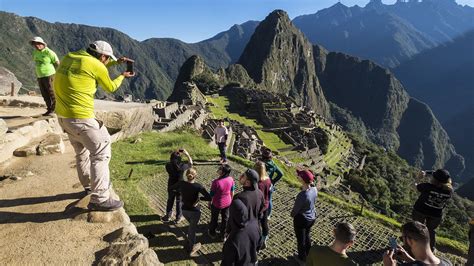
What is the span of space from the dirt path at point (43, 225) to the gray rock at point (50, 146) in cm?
111

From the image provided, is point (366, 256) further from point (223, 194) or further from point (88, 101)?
point (88, 101)

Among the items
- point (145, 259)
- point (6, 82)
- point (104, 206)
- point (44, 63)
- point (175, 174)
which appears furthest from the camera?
point (6, 82)

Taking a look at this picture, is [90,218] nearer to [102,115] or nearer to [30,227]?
[30,227]

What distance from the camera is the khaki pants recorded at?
4.77m

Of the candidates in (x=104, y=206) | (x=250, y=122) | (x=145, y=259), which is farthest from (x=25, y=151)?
(x=250, y=122)

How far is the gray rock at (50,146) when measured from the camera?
8055 mm

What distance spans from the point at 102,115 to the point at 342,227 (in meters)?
10.2

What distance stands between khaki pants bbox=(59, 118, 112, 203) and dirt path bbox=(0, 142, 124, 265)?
0.57 metres

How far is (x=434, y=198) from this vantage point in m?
6.23

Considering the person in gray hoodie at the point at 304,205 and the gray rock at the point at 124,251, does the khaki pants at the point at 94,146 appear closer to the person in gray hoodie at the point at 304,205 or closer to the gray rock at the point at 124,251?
the gray rock at the point at 124,251

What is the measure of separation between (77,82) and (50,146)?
4.50 m

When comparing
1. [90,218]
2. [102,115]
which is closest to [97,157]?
[90,218]

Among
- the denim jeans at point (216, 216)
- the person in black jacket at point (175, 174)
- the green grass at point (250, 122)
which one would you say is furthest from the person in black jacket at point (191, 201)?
the green grass at point (250, 122)

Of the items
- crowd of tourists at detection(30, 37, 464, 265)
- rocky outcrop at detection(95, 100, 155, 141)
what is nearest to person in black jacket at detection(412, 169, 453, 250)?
crowd of tourists at detection(30, 37, 464, 265)
